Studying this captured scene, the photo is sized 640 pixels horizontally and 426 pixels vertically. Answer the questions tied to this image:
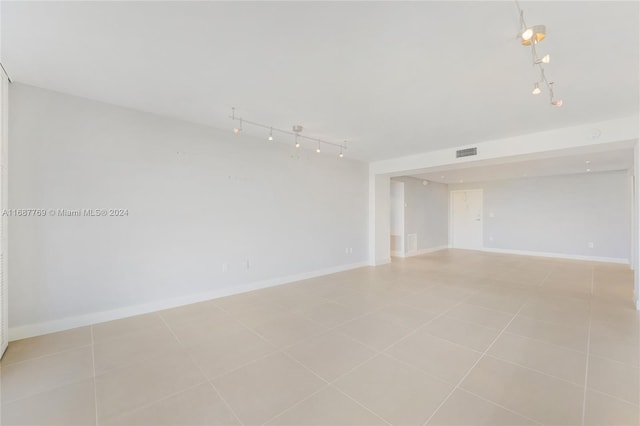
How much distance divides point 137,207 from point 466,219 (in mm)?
9461

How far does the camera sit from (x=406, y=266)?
620 cm

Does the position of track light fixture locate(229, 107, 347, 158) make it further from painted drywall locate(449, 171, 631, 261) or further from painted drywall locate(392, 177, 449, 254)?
painted drywall locate(449, 171, 631, 261)

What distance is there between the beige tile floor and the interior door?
5.08m

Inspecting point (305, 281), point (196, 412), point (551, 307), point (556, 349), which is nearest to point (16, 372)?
point (196, 412)

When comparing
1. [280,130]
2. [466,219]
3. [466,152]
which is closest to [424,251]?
[466,219]

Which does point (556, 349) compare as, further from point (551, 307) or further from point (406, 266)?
point (406, 266)

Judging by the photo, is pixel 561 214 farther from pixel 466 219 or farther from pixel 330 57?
pixel 330 57

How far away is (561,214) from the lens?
715 cm

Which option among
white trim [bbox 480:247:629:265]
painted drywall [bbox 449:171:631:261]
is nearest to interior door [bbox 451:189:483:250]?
painted drywall [bbox 449:171:631:261]

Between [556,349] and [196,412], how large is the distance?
3.08 meters
